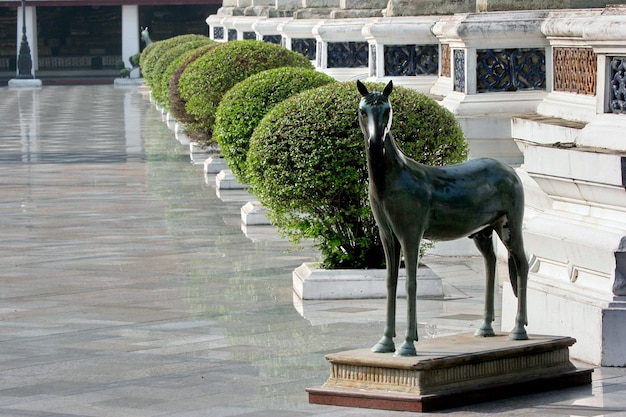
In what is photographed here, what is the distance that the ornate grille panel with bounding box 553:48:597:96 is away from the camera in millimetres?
8523

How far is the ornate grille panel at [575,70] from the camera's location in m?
8.52

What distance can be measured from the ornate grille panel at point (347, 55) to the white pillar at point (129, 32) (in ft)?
119

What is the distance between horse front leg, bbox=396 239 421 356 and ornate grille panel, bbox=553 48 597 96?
2.11 meters

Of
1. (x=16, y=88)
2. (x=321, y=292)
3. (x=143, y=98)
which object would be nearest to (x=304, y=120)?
(x=321, y=292)

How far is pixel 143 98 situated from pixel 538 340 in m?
35.5

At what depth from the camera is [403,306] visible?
31.6 ft

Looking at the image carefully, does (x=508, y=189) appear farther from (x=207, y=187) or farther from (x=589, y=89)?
(x=207, y=187)

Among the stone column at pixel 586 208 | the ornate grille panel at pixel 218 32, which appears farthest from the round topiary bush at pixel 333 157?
the ornate grille panel at pixel 218 32

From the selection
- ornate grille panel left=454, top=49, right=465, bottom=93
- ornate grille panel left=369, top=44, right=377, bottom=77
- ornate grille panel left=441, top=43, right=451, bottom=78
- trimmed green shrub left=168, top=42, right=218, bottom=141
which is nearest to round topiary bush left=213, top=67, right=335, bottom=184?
ornate grille panel left=441, top=43, right=451, bottom=78

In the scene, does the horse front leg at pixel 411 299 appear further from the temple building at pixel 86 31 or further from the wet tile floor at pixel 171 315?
the temple building at pixel 86 31

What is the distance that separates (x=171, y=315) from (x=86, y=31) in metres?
50.9

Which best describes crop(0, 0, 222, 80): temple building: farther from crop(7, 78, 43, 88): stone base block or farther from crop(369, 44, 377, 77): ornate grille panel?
crop(369, 44, 377, 77): ornate grille panel

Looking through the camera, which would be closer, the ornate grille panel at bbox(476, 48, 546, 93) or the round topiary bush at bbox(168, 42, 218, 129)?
the ornate grille panel at bbox(476, 48, 546, 93)

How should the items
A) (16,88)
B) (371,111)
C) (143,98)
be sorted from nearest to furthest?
(371,111)
(143,98)
(16,88)
